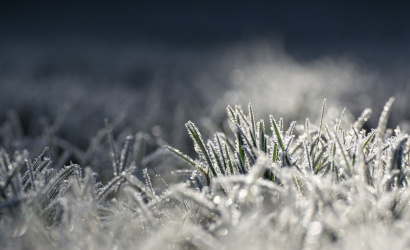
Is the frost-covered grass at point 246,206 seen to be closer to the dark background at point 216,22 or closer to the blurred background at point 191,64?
the blurred background at point 191,64

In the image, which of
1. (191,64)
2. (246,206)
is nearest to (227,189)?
(246,206)

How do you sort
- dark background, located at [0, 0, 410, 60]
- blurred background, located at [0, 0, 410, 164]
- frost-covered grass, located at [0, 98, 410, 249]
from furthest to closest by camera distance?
dark background, located at [0, 0, 410, 60], blurred background, located at [0, 0, 410, 164], frost-covered grass, located at [0, 98, 410, 249]

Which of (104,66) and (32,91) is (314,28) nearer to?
(104,66)

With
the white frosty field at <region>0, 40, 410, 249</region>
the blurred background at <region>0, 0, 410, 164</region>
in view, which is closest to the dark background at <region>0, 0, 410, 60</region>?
the blurred background at <region>0, 0, 410, 164</region>

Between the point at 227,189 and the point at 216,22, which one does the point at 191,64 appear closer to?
the point at 227,189

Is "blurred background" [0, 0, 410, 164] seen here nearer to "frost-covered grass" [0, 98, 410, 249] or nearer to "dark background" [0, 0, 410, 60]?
"dark background" [0, 0, 410, 60]

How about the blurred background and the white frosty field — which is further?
the blurred background

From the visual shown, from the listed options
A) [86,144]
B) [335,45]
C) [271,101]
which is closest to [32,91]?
[86,144]

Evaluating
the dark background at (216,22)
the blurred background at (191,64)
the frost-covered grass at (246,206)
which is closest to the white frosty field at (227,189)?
the frost-covered grass at (246,206)
